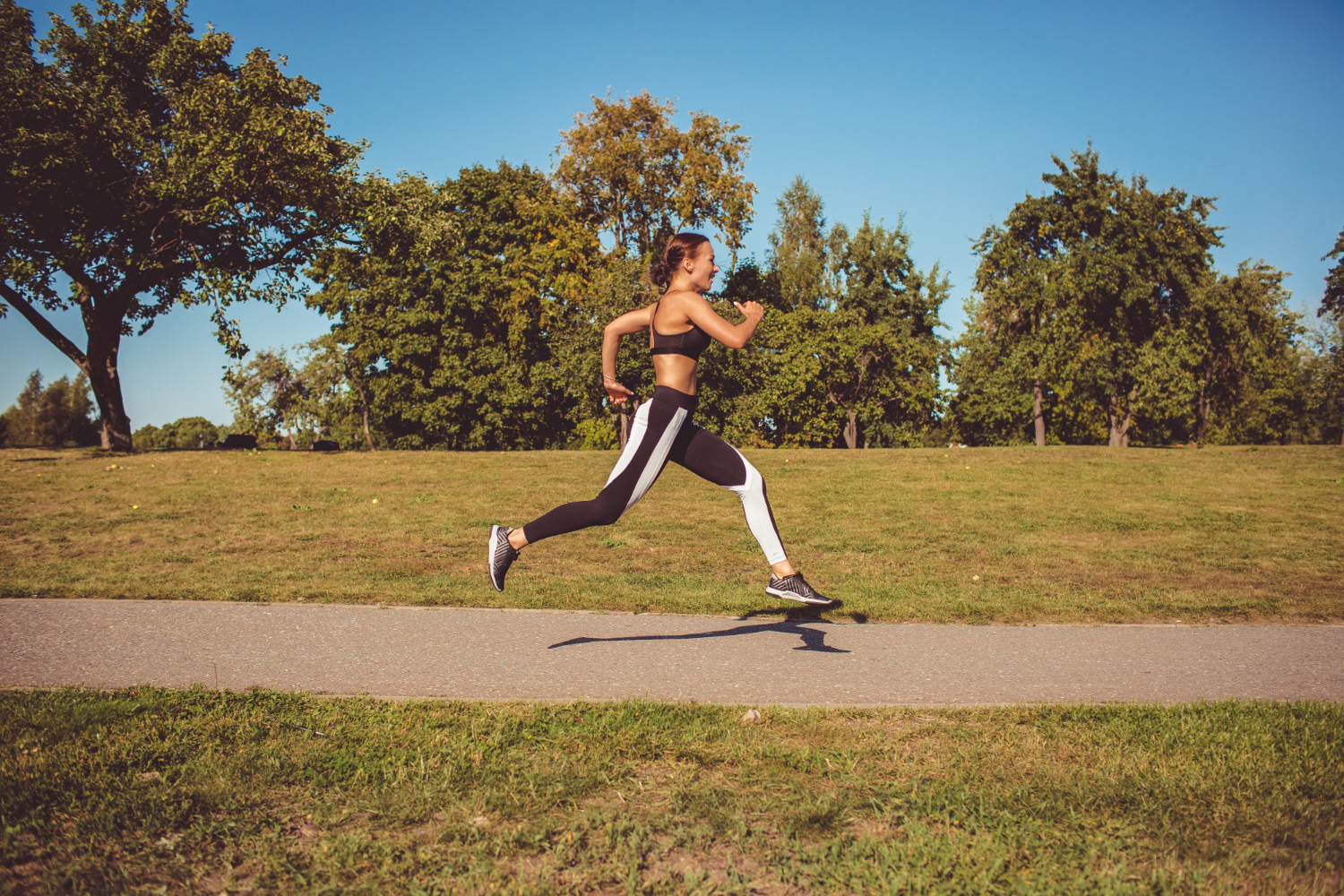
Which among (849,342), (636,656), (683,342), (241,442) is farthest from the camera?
(849,342)

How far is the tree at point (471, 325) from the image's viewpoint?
1476 inches

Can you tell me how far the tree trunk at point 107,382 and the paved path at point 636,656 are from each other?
18561 mm

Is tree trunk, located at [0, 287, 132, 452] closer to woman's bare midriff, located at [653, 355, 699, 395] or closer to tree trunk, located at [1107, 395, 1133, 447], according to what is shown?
woman's bare midriff, located at [653, 355, 699, 395]

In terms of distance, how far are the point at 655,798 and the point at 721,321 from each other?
2475 mm

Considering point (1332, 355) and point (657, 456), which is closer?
point (657, 456)

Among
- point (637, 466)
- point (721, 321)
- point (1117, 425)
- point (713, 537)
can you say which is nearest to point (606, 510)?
point (637, 466)

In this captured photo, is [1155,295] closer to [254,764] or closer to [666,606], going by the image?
[666,606]

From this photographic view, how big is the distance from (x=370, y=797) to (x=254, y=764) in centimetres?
58

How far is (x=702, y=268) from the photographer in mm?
4879

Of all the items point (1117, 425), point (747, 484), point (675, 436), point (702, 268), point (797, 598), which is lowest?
point (797, 598)

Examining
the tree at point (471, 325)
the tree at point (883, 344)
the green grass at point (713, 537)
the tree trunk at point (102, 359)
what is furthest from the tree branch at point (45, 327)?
the tree at point (883, 344)

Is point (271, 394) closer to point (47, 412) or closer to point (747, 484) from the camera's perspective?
→ point (47, 412)

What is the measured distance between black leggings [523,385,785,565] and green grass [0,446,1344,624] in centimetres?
198

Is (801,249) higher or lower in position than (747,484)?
higher
